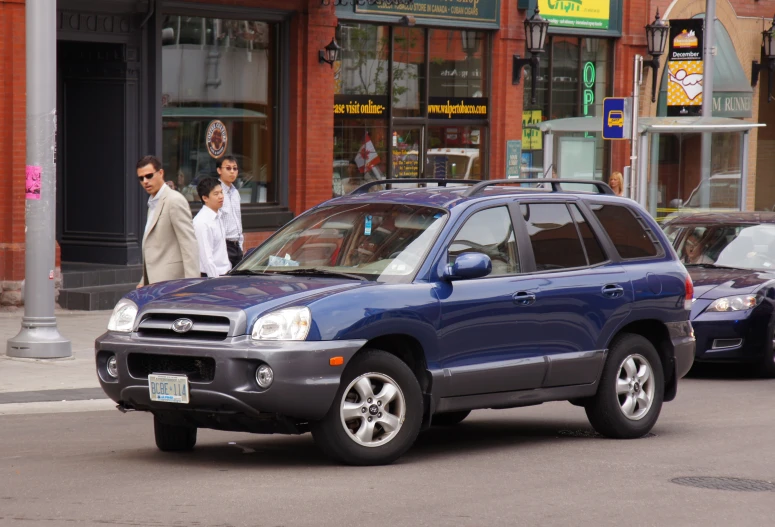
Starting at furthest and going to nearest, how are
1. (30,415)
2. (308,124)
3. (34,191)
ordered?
(308,124), (34,191), (30,415)

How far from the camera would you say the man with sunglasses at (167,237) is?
11086mm

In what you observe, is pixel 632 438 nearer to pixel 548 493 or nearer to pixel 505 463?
pixel 505 463

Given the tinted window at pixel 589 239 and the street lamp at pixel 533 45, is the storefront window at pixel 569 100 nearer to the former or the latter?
the street lamp at pixel 533 45

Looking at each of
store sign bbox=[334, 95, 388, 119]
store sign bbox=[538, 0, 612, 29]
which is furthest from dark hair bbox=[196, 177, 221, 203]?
store sign bbox=[538, 0, 612, 29]

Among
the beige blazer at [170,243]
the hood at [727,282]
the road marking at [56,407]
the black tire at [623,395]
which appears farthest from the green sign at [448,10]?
the black tire at [623,395]

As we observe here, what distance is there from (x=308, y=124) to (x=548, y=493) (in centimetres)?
1391

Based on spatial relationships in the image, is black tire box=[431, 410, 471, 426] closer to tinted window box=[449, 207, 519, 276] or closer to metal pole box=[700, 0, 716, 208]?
tinted window box=[449, 207, 519, 276]

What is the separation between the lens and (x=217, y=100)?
19.9 metres

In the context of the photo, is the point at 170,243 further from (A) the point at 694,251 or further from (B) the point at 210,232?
(A) the point at 694,251

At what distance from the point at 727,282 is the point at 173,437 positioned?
6.80 metres

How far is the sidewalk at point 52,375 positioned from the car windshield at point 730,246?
6.31 meters

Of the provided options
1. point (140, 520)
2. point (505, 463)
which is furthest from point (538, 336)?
point (140, 520)

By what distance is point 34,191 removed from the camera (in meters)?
12.8

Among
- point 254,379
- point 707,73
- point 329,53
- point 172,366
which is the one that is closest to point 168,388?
point 172,366
